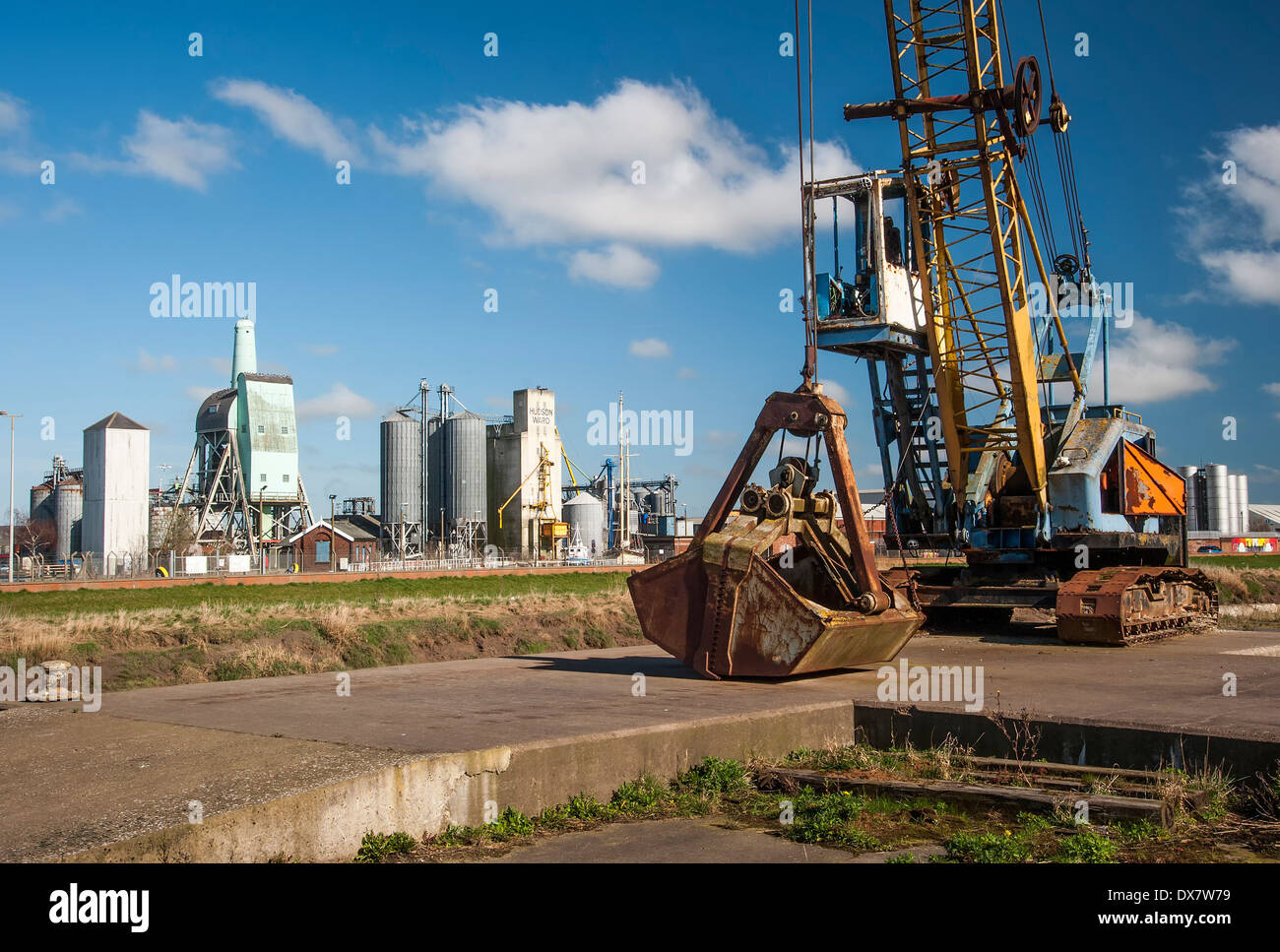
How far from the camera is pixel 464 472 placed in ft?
241

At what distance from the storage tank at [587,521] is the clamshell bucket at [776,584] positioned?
69.4 meters

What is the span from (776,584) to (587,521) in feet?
237

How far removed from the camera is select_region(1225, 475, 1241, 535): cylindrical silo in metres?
99.4

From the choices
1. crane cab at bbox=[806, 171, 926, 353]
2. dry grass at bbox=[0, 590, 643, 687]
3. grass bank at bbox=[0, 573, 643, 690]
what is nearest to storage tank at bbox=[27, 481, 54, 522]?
grass bank at bbox=[0, 573, 643, 690]

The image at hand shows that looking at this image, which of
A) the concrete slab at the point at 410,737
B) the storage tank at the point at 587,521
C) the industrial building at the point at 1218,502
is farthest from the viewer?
the industrial building at the point at 1218,502

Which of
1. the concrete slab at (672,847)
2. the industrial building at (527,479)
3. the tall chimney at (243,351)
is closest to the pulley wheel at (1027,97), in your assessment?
the concrete slab at (672,847)

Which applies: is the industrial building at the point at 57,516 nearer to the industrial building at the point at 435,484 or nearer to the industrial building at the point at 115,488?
the industrial building at the point at 115,488

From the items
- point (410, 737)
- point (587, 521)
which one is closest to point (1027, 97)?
point (410, 737)

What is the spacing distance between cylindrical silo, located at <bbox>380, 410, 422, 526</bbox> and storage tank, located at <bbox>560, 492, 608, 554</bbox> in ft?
41.8

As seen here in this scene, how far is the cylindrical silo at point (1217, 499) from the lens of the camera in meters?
98.1

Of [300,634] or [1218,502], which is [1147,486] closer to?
[300,634]

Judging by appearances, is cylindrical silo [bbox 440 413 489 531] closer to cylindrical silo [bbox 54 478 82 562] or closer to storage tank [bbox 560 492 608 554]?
storage tank [bbox 560 492 608 554]
